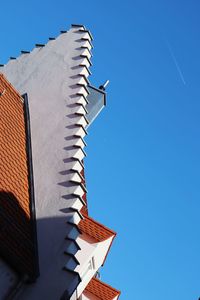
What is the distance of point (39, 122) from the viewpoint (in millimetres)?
13578

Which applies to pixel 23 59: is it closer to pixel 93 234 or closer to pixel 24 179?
pixel 24 179

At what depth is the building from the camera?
33.8 ft

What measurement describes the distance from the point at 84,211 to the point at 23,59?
19.0 feet

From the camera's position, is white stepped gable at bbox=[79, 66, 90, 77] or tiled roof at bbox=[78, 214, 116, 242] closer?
white stepped gable at bbox=[79, 66, 90, 77]

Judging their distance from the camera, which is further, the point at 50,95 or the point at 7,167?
the point at 50,95

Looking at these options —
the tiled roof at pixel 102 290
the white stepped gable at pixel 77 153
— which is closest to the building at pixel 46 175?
the white stepped gable at pixel 77 153

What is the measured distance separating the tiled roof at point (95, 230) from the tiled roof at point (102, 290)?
8.04ft

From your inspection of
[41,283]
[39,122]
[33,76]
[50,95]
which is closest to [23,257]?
[41,283]

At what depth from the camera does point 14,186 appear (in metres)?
11.4

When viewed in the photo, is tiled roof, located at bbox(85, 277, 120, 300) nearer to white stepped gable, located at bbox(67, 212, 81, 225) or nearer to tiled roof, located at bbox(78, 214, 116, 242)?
tiled roof, located at bbox(78, 214, 116, 242)

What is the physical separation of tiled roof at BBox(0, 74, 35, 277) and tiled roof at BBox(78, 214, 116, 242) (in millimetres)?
3966

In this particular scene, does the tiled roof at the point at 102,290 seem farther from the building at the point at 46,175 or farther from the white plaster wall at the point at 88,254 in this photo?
the white plaster wall at the point at 88,254

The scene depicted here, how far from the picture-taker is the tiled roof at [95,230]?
15234 millimetres

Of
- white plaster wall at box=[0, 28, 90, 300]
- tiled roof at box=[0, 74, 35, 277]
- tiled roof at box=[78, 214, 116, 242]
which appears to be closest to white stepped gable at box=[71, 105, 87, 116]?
white plaster wall at box=[0, 28, 90, 300]
